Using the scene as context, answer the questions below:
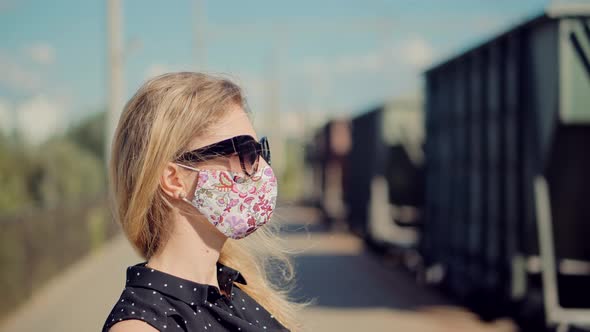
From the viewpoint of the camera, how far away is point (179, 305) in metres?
2.00

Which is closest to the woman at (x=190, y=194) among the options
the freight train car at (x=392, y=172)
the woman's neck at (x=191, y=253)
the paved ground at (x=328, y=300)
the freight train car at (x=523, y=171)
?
the woman's neck at (x=191, y=253)

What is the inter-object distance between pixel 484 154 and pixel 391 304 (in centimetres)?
276

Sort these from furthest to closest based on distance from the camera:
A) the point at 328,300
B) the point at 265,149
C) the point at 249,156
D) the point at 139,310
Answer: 1. the point at 328,300
2. the point at 265,149
3. the point at 249,156
4. the point at 139,310

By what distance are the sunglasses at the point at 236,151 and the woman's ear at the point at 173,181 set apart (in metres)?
0.03

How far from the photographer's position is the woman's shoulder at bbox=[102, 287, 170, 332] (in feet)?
6.08

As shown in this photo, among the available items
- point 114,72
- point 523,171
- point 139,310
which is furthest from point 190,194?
point 114,72

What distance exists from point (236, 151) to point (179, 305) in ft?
1.54

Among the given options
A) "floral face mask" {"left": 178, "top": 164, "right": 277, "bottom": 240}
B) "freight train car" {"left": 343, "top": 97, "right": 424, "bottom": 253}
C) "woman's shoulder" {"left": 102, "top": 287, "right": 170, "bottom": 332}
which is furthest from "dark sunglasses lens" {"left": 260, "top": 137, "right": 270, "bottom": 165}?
"freight train car" {"left": 343, "top": 97, "right": 424, "bottom": 253}

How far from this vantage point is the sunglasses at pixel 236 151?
85.5 inches

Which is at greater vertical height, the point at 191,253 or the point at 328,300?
the point at 191,253

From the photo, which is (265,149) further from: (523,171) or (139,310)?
(523,171)

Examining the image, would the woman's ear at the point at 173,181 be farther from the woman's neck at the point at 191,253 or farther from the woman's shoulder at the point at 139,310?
the woman's shoulder at the point at 139,310

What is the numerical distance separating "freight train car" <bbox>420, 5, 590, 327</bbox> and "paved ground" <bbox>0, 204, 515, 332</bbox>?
64cm

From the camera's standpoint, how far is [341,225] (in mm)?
25031
